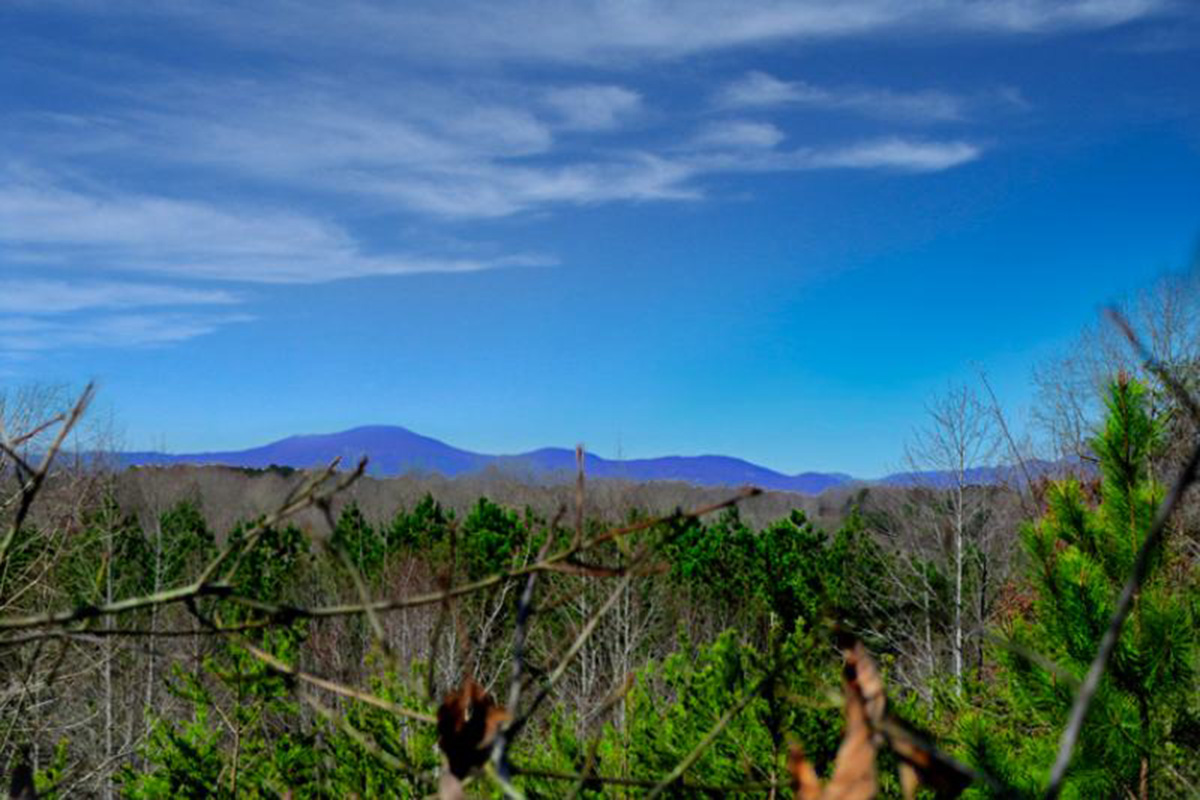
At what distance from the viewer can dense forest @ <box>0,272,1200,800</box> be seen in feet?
3.50

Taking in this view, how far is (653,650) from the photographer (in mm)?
20719

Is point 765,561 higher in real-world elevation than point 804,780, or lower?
lower

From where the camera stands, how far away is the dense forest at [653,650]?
1.07m

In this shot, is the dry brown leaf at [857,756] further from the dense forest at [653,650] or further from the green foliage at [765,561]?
the green foliage at [765,561]

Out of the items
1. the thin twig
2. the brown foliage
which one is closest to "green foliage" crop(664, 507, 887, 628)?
the brown foliage

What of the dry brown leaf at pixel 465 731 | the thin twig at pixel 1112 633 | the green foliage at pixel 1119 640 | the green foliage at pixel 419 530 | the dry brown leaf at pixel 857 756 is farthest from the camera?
the green foliage at pixel 419 530

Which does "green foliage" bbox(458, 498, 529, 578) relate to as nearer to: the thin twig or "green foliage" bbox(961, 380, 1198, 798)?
"green foliage" bbox(961, 380, 1198, 798)

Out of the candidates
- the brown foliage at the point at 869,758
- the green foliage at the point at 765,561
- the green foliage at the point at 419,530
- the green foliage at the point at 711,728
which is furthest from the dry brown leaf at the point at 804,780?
the green foliage at the point at 419,530

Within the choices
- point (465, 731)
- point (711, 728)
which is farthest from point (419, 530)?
point (465, 731)

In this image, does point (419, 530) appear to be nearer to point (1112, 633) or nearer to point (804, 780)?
point (804, 780)

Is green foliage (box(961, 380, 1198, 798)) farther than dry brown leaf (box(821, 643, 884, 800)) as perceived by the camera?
Yes

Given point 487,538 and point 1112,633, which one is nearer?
point 1112,633

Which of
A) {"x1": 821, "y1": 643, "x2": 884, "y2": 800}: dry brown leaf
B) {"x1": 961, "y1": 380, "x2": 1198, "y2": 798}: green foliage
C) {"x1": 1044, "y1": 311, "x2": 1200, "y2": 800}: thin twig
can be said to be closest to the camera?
{"x1": 1044, "y1": 311, "x2": 1200, "y2": 800}: thin twig

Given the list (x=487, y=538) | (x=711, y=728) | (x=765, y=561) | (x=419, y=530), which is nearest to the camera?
(x=711, y=728)
